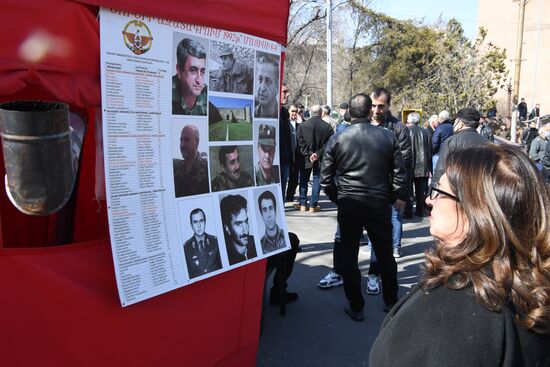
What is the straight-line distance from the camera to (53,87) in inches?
65.1

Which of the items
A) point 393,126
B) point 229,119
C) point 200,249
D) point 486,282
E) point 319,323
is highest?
point 393,126

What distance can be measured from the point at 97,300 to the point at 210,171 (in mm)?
762

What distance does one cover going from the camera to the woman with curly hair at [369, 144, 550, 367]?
108 centimetres

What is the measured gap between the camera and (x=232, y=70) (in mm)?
2344

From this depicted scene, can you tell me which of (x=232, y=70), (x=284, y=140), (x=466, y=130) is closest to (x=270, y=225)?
(x=232, y=70)

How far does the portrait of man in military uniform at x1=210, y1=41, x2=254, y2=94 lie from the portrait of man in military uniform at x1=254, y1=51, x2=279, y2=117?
63 mm

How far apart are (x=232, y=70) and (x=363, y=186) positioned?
175 centimetres

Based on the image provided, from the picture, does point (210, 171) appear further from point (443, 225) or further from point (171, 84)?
point (443, 225)

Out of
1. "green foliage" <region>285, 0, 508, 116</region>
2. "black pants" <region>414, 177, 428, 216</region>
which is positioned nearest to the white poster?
"black pants" <region>414, 177, 428, 216</region>

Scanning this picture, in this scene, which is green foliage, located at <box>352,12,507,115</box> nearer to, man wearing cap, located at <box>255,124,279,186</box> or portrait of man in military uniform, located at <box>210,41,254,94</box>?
man wearing cap, located at <box>255,124,279,186</box>

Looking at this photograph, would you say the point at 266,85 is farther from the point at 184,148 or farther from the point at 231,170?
the point at 184,148

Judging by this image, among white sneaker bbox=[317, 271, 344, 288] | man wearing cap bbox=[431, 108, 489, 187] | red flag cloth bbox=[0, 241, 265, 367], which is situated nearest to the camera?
red flag cloth bbox=[0, 241, 265, 367]

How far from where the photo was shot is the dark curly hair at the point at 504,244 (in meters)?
1.10

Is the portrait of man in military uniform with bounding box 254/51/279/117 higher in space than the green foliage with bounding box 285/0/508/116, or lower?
lower
